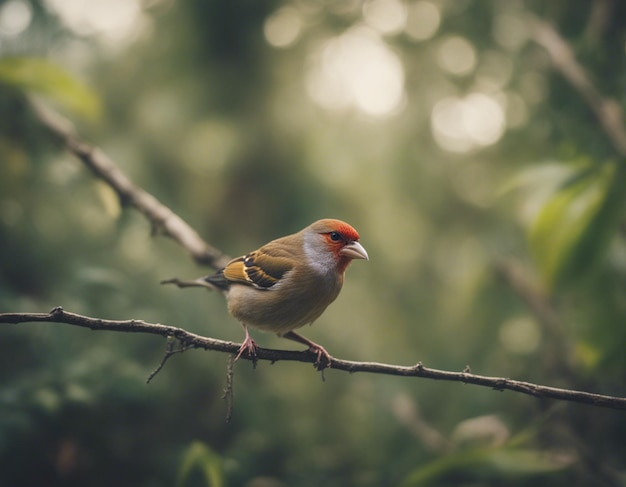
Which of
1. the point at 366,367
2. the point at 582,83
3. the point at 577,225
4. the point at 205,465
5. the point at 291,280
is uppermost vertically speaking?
the point at 582,83

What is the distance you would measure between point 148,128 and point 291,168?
1146mm

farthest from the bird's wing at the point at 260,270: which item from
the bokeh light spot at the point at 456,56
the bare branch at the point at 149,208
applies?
the bokeh light spot at the point at 456,56

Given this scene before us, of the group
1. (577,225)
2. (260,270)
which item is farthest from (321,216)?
(577,225)

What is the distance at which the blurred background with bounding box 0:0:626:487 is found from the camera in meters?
3.04

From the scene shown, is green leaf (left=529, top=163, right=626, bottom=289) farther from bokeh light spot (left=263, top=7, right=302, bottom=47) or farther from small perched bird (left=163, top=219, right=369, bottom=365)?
bokeh light spot (left=263, top=7, right=302, bottom=47)

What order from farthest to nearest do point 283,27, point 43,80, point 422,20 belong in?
point 422,20 < point 283,27 < point 43,80

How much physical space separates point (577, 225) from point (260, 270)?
1.82 meters

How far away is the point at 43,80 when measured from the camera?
3.17 meters

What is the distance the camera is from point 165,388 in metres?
3.33

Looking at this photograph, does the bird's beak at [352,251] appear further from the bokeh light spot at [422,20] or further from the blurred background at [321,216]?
the bokeh light spot at [422,20]

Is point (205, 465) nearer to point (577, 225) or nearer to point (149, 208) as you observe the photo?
point (149, 208)

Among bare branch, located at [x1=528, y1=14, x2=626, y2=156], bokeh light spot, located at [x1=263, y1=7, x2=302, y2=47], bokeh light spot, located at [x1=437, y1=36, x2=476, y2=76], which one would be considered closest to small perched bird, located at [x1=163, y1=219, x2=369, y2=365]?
bare branch, located at [x1=528, y1=14, x2=626, y2=156]

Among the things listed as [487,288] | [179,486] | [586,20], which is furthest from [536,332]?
[179,486]

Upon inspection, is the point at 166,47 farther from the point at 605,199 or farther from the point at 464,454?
the point at 464,454
